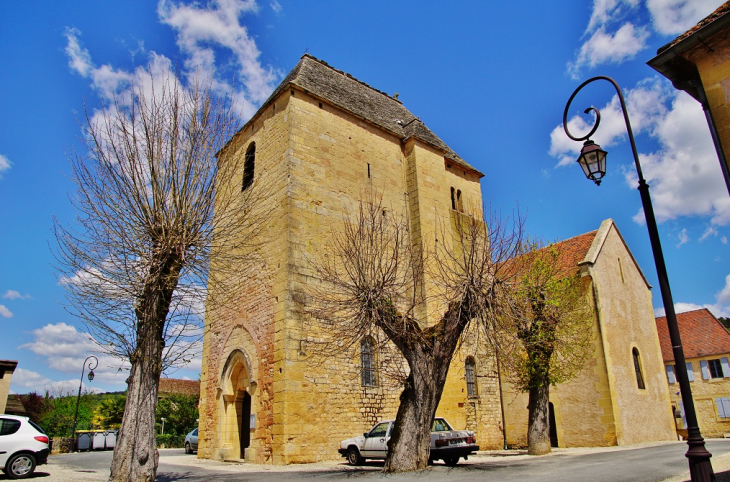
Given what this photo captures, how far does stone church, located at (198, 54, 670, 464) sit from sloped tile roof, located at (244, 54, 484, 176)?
8cm

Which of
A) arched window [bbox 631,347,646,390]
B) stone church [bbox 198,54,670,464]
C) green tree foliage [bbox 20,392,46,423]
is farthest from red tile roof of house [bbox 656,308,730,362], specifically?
green tree foliage [bbox 20,392,46,423]

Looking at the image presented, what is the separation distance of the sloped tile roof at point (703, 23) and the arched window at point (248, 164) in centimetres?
1236

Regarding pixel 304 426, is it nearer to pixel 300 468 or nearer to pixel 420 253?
pixel 300 468

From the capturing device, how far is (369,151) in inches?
657

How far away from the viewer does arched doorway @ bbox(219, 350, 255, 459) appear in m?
14.7

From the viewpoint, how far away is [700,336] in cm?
2622

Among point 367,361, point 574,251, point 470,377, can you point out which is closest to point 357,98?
point 367,361

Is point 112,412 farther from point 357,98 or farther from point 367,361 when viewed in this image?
point 357,98

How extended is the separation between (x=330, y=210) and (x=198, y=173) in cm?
548

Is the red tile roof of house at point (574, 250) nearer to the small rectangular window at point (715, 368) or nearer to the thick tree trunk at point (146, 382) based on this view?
the small rectangular window at point (715, 368)

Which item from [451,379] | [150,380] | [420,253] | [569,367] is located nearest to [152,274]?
[150,380]

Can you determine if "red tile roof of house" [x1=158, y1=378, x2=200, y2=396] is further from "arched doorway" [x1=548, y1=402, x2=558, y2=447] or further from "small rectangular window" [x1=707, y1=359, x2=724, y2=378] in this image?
"small rectangular window" [x1=707, y1=359, x2=724, y2=378]

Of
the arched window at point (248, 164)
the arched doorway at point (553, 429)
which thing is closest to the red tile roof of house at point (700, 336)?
the arched doorway at point (553, 429)

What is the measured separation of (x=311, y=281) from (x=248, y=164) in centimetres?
559
